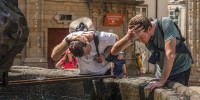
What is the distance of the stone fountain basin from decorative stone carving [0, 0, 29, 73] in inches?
31.5

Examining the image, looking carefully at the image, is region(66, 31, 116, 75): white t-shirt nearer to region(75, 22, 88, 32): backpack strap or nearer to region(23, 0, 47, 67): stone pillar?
region(75, 22, 88, 32): backpack strap

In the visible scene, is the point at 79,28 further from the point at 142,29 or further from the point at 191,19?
the point at 191,19

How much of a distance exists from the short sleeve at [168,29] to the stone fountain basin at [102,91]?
14.5 inches

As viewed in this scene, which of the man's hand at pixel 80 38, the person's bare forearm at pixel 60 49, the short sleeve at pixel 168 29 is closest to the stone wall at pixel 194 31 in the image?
the person's bare forearm at pixel 60 49

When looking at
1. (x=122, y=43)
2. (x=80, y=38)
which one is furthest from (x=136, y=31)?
(x=80, y=38)

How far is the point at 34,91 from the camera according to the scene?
3.26 meters

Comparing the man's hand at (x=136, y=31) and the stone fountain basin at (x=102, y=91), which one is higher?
the man's hand at (x=136, y=31)

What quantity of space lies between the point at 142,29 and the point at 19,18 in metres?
0.94

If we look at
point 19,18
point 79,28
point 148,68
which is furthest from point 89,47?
point 148,68

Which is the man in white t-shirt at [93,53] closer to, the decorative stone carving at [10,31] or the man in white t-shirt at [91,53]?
the man in white t-shirt at [91,53]

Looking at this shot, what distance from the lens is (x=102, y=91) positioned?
114 inches

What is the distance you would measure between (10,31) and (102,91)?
1.33m

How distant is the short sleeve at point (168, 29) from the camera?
98.9 inches

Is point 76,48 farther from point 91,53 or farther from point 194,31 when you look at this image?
point 194,31
